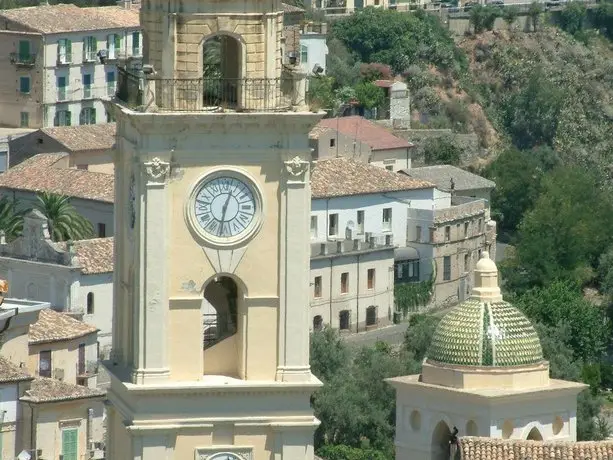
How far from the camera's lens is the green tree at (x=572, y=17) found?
18388 centimetres

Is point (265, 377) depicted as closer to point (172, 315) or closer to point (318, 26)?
point (172, 315)

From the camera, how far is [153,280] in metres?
51.8

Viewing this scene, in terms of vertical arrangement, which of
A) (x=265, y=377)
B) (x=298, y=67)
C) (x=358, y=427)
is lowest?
(x=358, y=427)

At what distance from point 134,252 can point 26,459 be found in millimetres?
17917

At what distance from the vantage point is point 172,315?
51906 mm

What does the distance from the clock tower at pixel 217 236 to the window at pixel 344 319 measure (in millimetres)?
63183

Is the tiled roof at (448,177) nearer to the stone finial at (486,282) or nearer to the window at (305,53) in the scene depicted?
the window at (305,53)

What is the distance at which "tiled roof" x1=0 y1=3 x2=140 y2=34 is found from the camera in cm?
13538

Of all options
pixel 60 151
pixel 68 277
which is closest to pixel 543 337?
pixel 68 277

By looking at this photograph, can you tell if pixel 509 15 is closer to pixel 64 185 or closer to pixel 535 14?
pixel 535 14

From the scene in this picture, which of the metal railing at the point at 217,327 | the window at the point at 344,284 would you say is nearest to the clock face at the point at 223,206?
the metal railing at the point at 217,327

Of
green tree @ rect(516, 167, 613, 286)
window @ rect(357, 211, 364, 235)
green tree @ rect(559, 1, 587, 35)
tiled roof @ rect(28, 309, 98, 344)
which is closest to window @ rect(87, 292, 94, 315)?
tiled roof @ rect(28, 309, 98, 344)

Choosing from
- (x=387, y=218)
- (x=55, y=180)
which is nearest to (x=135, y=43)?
(x=387, y=218)

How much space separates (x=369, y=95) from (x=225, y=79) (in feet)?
310
